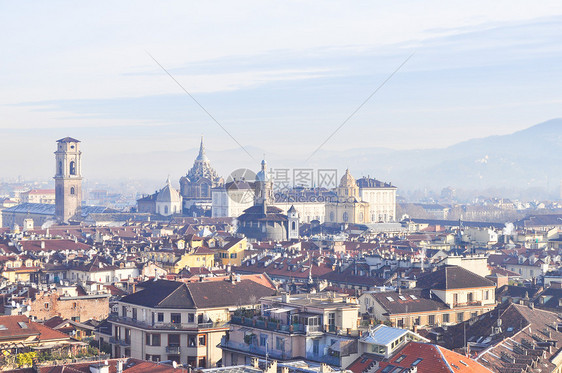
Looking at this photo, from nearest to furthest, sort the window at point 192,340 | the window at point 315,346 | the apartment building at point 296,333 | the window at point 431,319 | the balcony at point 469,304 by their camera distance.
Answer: the apartment building at point 296,333, the window at point 315,346, the window at point 192,340, the window at point 431,319, the balcony at point 469,304

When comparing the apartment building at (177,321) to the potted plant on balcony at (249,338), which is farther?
the apartment building at (177,321)

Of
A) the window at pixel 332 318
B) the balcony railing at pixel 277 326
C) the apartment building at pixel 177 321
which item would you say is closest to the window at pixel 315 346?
the balcony railing at pixel 277 326

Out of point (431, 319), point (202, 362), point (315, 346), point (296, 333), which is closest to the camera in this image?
point (315, 346)

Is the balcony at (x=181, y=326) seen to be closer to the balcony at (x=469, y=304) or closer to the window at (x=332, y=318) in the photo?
the window at (x=332, y=318)

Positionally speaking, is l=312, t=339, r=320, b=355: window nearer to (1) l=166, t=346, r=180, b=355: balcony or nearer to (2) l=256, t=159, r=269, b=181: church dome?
(1) l=166, t=346, r=180, b=355: balcony

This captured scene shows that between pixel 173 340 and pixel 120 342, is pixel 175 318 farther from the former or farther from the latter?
pixel 120 342

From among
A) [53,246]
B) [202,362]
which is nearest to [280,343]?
[202,362]

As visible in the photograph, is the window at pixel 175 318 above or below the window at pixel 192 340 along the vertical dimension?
above
